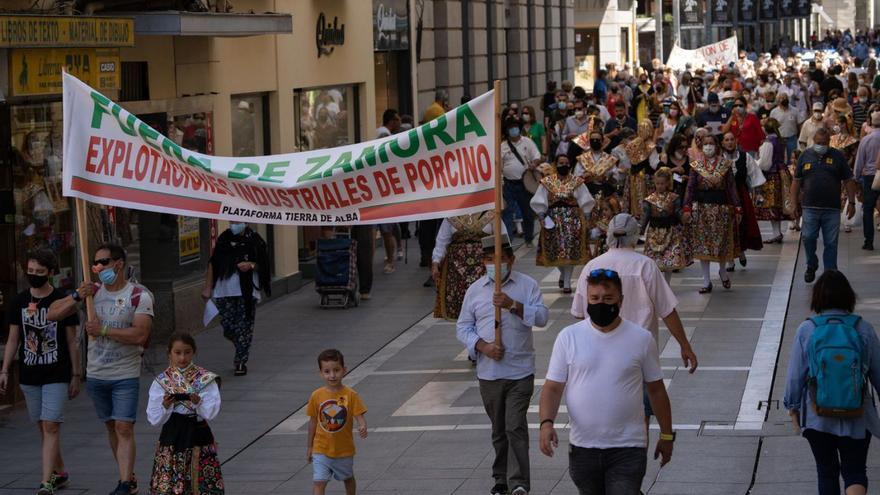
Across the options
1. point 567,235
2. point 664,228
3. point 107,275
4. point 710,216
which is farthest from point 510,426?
point 710,216

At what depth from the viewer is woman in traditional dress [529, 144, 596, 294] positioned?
1811 cm

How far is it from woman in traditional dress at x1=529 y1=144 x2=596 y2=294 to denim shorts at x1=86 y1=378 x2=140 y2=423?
8.55 meters

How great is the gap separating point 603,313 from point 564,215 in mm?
10774

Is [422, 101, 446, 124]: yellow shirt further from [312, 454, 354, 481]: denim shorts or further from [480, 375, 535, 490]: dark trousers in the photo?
[312, 454, 354, 481]: denim shorts

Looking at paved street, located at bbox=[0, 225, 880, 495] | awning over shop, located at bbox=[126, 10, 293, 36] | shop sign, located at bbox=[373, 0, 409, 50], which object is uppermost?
shop sign, located at bbox=[373, 0, 409, 50]

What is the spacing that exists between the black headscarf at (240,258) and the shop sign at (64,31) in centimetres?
196

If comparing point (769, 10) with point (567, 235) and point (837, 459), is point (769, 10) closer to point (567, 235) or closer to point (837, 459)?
point (567, 235)

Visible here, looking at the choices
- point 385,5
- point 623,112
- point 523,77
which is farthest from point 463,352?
point 523,77

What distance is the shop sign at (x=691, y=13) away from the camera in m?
55.0

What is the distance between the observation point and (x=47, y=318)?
34.1 feet

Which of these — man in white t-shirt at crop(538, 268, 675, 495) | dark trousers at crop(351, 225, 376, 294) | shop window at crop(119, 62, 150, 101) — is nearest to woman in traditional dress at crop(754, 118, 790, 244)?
dark trousers at crop(351, 225, 376, 294)

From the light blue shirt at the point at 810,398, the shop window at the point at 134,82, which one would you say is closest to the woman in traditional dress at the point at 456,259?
the shop window at the point at 134,82

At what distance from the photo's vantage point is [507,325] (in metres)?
9.78

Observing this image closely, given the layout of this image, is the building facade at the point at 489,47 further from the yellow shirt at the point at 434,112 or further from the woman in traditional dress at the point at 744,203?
the woman in traditional dress at the point at 744,203
